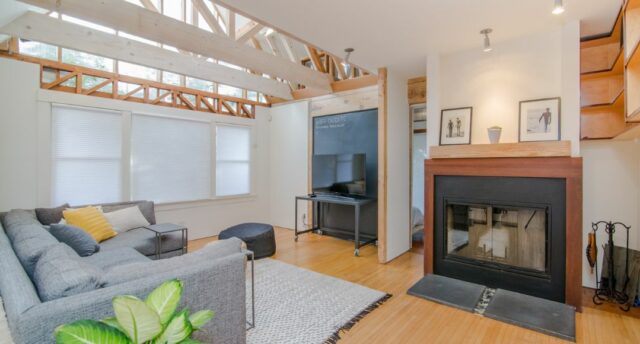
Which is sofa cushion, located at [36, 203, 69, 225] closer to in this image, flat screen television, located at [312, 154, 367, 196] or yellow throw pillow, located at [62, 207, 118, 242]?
yellow throw pillow, located at [62, 207, 118, 242]

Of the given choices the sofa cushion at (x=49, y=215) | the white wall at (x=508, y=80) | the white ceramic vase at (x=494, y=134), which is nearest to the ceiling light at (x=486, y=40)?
the white wall at (x=508, y=80)

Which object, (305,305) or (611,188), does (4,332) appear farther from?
(611,188)

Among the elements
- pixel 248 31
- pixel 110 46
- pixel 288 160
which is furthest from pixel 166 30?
pixel 288 160

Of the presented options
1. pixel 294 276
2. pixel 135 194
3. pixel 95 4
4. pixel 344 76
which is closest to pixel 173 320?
pixel 294 276

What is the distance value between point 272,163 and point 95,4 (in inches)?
158

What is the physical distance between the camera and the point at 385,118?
3932 millimetres

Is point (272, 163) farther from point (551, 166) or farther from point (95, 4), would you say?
point (551, 166)

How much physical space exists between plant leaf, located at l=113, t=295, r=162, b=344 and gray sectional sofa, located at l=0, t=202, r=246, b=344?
16.6 inches

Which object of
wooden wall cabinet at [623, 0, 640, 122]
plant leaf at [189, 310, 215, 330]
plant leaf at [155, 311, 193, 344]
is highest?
wooden wall cabinet at [623, 0, 640, 122]

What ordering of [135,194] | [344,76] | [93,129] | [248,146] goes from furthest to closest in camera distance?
[248,146], [344,76], [135,194], [93,129]

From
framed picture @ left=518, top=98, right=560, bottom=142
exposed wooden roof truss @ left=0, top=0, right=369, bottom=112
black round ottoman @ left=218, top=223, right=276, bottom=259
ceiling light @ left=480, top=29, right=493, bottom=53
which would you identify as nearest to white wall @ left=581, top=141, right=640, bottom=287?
framed picture @ left=518, top=98, right=560, bottom=142

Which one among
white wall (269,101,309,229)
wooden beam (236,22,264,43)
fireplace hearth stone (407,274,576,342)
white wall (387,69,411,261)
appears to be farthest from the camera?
white wall (269,101,309,229)

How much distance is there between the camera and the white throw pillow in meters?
3.76

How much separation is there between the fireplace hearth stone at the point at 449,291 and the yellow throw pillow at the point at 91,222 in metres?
3.43
